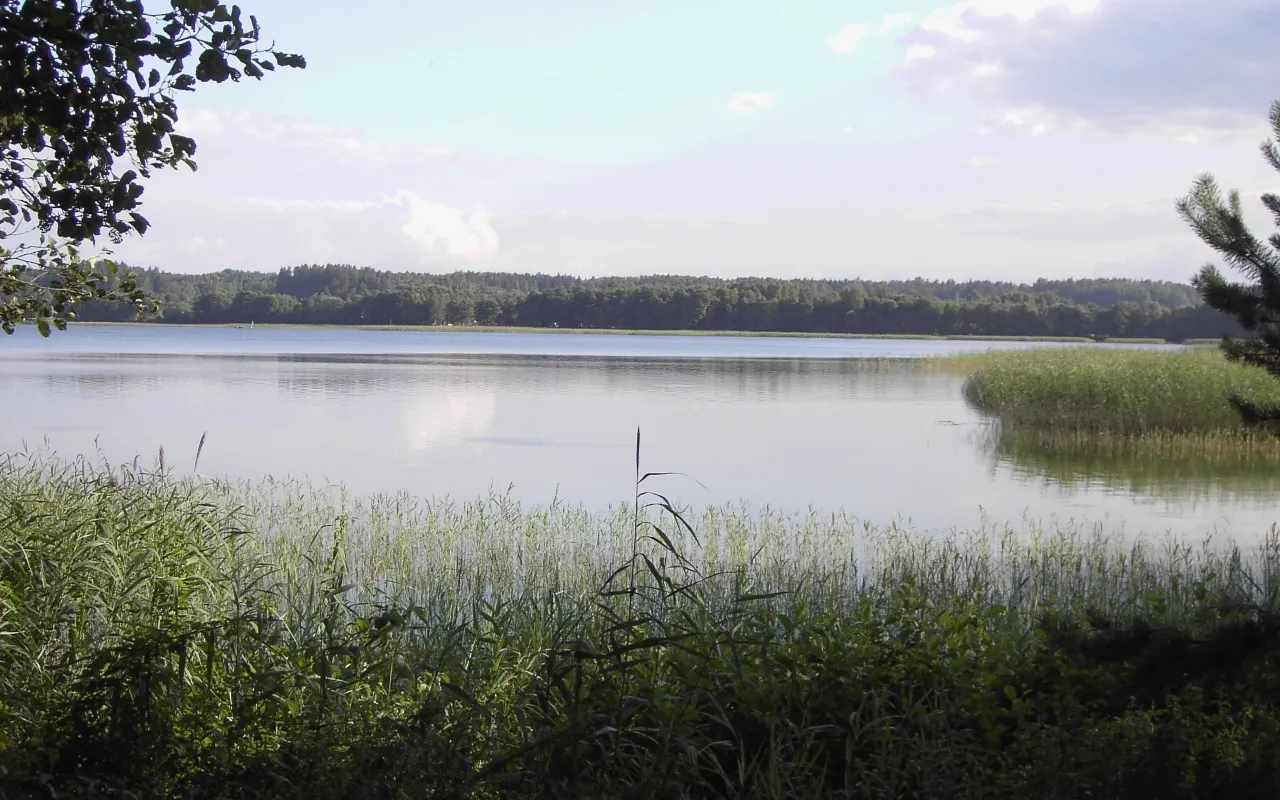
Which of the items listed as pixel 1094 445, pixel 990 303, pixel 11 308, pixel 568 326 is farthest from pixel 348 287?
pixel 11 308

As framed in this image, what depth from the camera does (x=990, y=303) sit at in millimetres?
109625

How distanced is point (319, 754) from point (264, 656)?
4.29 ft

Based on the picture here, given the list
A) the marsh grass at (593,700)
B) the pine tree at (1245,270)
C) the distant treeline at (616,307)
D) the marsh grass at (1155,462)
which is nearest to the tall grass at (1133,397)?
the marsh grass at (1155,462)

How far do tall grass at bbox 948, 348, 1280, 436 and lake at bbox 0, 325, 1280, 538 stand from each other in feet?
4.65

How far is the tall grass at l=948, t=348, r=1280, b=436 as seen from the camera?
21734mm

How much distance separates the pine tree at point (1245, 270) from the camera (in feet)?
20.1

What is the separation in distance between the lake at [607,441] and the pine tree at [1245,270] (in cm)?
A: 684

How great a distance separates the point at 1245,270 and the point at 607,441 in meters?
15.3

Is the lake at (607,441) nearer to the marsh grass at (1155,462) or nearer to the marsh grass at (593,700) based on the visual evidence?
the marsh grass at (1155,462)

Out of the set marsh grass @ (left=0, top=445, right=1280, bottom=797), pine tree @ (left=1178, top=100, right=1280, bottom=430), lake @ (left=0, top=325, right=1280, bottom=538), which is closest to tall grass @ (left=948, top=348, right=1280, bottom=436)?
lake @ (left=0, top=325, right=1280, bottom=538)

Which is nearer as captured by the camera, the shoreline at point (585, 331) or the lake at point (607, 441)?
the lake at point (607, 441)

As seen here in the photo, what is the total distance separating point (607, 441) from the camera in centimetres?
2108

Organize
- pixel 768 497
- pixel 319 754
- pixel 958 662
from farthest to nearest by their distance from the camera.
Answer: pixel 768 497 → pixel 958 662 → pixel 319 754

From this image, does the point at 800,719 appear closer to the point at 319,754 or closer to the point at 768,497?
the point at 319,754
